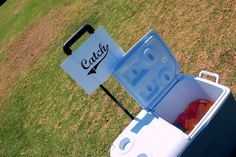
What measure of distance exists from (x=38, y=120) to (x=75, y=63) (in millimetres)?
3247

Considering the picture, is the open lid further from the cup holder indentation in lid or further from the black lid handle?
the black lid handle

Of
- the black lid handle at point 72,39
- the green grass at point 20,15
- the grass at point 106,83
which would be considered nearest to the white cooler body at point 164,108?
the black lid handle at point 72,39

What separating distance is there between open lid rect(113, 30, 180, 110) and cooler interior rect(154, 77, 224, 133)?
9cm

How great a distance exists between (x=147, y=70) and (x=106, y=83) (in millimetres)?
2313

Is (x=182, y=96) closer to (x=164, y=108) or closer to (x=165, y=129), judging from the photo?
(x=164, y=108)

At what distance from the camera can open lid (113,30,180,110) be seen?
2.92 meters

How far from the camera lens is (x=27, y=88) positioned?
275 inches

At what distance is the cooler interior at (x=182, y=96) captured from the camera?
309 centimetres

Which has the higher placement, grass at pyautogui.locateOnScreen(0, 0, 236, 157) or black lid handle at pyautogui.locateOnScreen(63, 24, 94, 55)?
black lid handle at pyautogui.locateOnScreen(63, 24, 94, 55)

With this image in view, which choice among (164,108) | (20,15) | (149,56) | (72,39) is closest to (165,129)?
(164,108)

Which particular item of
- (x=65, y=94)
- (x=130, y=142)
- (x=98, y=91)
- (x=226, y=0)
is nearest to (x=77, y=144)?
(x=98, y=91)

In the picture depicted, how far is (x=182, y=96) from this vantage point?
3242 mm

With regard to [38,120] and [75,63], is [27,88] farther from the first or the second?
[75,63]

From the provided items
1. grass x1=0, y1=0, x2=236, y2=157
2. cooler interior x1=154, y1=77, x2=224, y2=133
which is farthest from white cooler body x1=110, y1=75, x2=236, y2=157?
grass x1=0, y1=0, x2=236, y2=157
